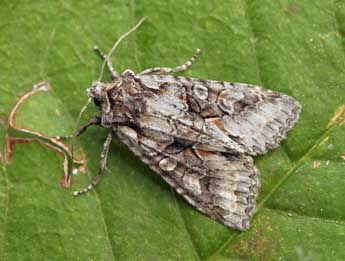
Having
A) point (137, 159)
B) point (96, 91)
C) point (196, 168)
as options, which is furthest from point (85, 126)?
point (196, 168)

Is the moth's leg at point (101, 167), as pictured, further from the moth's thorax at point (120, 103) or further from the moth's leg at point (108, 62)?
the moth's leg at point (108, 62)

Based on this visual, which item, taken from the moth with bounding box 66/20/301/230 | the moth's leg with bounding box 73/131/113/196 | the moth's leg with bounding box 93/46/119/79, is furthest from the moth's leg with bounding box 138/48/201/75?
the moth's leg with bounding box 73/131/113/196

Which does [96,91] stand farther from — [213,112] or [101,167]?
[213,112]

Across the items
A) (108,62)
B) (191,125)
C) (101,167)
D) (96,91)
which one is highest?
(108,62)

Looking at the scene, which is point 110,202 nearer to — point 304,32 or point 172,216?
point 172,216

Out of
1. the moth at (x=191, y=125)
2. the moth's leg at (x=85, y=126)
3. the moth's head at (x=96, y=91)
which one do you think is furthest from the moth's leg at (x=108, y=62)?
the moth's leg at (x=85, y=126)

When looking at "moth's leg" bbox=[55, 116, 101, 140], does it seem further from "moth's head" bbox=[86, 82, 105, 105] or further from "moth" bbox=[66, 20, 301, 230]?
"moth's head" bbox=[86, 82, 105, 105]
